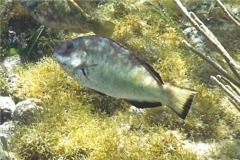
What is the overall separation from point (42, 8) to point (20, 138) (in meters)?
1.14

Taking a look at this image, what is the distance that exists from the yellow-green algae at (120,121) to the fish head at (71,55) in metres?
0.93

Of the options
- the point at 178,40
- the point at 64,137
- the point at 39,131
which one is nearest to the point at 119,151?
the point at 64,137

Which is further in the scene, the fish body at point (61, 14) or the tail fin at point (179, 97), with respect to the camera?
the fish body at point (61, 14)

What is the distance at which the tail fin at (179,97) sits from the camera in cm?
236

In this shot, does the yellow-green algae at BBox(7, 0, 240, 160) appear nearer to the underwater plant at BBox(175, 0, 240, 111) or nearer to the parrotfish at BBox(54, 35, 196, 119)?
the underwater plant at BBox(175, 0, 240, 111)

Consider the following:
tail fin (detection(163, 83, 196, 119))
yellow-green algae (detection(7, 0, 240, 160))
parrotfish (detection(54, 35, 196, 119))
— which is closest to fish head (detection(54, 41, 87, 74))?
parrotfish (detection(54, 35, 196, 119))

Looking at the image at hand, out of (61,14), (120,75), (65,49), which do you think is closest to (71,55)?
(65,49)

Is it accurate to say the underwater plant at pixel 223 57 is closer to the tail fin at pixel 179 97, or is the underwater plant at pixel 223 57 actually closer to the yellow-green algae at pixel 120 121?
the tail fin at pixel 179 97

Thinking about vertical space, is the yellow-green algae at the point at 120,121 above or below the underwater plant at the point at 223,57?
below

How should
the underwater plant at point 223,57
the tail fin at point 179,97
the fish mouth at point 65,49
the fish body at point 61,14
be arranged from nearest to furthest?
the tail fin at point 179,97, the underwater plant at point 223,57, the fish mouth at point 65,49, the fish body at point 61,14

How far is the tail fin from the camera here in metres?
2.36

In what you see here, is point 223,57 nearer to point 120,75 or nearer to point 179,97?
point 179,97

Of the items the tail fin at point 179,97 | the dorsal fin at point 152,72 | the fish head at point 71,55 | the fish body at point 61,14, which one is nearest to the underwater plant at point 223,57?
the tail fin at point 179,97

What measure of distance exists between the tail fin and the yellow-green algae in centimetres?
85
